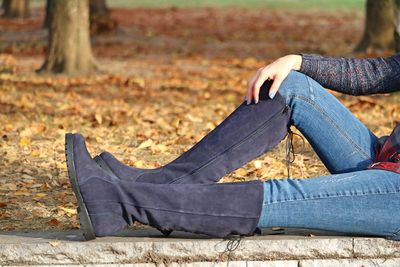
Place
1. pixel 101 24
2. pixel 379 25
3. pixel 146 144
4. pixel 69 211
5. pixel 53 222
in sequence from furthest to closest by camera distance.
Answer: pixel 101 24 < pixel 379 25 < pixel 146 144 < pixel 69 211 < pixel 53 222

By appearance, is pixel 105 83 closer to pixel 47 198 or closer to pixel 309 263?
pixel 47 198

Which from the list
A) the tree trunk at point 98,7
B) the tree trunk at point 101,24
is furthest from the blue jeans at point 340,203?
the tree trunk at point 98,7

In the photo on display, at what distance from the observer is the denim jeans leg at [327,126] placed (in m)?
4.35

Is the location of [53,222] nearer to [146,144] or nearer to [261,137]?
[261,137]

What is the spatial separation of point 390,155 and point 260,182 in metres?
0.57

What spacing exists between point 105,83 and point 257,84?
26.8ft

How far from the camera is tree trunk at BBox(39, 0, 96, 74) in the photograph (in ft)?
42.9

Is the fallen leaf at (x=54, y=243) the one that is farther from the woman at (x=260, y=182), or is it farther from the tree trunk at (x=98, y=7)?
the tree trunk at (x=98, y=7)

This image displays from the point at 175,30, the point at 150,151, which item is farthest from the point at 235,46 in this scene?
the point at 150,151

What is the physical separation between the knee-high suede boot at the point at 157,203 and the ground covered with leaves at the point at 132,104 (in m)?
1.09

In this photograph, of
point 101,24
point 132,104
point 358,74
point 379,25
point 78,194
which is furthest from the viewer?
point 101,24

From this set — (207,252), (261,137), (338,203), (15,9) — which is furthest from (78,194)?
(15,9)

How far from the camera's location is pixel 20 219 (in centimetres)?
538

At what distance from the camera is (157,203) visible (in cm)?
407
